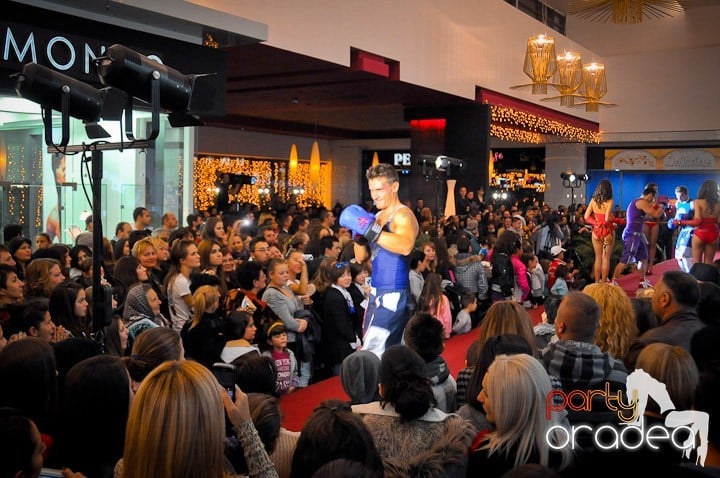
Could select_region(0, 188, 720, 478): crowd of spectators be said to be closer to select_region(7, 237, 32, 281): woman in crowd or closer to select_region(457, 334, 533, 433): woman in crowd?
select_region(457, 334, 533, 433): woman in crowd

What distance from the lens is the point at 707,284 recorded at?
4082 mm

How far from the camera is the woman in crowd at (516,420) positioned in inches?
85.4

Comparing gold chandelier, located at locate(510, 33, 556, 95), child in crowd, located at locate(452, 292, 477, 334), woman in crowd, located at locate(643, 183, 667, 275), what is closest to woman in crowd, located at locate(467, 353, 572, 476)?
child in crowd, located at locate(452, 292, 477, 334)

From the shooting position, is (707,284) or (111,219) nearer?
(707,284)

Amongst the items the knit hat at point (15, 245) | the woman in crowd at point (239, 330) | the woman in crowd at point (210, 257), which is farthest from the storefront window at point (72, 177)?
the woman in crowd at point (239, 330)

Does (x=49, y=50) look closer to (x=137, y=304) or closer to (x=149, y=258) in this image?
(x=149, y=258)

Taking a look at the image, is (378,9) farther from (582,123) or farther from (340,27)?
(582,123)

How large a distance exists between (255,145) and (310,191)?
3108mm

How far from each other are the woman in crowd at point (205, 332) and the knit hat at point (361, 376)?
3.81 ft

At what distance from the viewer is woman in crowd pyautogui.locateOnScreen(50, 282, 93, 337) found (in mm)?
3930

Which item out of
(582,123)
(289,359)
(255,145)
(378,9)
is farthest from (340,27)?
(582,123)

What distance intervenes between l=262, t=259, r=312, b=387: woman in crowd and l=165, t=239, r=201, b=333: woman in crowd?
1.99 ft

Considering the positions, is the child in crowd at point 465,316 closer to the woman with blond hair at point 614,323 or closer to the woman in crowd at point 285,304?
the woman in crowd at point 285,304

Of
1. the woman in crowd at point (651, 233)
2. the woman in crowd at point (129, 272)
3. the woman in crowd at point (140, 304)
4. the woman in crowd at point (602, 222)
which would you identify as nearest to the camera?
the woman in crowd at point (140, 304)
